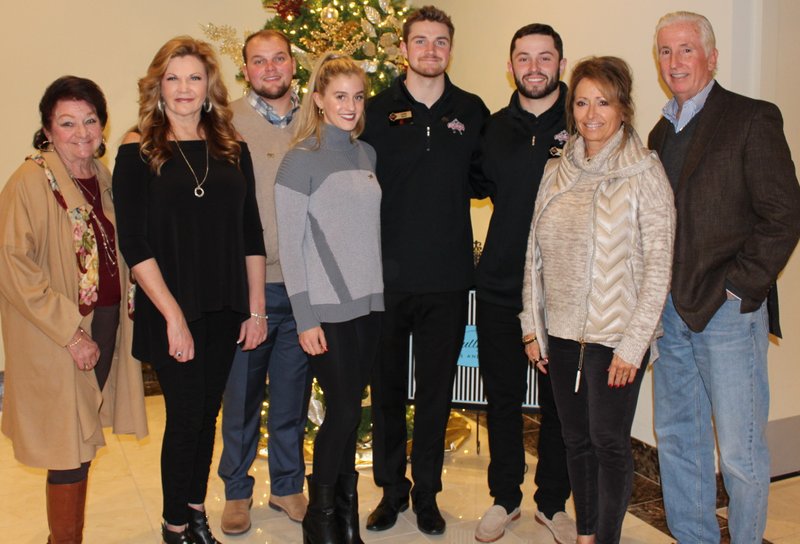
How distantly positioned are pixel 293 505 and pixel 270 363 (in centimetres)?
58

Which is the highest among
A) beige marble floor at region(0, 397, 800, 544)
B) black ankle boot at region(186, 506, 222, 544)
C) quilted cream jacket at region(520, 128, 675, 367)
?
quilted cream jacket at region(520, 128, 675, 367)

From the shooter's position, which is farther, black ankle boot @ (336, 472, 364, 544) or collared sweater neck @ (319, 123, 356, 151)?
black ankle boot @ (336, 472, 364, 544)

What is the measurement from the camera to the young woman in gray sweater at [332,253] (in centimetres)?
253

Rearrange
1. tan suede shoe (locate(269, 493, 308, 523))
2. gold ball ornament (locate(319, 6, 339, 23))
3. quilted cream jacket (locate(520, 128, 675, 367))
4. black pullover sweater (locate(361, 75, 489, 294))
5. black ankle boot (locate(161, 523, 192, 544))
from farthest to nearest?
gold ball ornament (locate(319, 6, 339, 23)) → tan suede shoe (locate(269, 493, 308, 523)) → black pullover sweater (locate(361, 75, 489, 294)) → black ankle boot (locate(161, 523, 192, 544)) → quilted cream jacket (locate(520, 128, 675, 367))

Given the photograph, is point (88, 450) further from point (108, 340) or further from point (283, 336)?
point (283, 336)

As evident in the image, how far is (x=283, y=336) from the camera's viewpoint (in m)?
3.13

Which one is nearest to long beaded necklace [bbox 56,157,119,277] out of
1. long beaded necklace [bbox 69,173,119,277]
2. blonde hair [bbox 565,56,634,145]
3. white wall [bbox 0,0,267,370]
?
long beaded necklace [bbox 69,173,119,277]

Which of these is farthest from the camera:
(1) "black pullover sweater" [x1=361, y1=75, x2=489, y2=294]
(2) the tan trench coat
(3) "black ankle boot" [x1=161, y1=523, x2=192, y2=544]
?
(1) "black pullover sweater" [x1=361, y1=75, x2=489, y2=294]

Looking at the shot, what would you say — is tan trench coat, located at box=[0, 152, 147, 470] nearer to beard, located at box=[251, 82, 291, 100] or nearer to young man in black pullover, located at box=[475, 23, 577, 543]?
beard, located at box=[251, 82, 291, 100]

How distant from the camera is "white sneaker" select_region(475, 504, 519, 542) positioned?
298 centimetres

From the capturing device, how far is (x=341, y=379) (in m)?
2.59

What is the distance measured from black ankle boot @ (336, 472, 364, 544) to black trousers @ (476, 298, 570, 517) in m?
0.60

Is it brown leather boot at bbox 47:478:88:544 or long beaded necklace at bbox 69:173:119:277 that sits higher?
long beaded necklace at bbox 69:173:119:277

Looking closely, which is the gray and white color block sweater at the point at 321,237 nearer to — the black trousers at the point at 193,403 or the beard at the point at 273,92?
the black trousers at the point at 193,403
